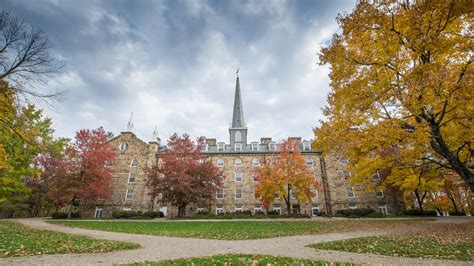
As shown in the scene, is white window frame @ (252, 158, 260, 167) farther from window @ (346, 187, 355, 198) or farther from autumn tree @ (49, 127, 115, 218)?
autumn tree @ (49, 127, 115, 218)

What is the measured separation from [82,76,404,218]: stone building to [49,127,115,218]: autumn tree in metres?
4.71

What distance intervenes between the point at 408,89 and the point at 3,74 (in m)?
14.9

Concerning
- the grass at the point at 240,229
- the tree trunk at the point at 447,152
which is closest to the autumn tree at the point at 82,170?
the grass at the point at 240,229

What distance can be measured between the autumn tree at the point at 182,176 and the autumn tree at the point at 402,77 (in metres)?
16.7

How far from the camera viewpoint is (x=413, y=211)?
2520cm

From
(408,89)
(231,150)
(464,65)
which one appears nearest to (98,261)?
(408,89)

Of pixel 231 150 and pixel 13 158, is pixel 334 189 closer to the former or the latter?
pixel 231 150

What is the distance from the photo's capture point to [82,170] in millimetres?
25516

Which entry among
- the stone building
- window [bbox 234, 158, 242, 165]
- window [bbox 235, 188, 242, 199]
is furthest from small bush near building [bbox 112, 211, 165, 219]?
window [bbox 234, 158, 242, 165]

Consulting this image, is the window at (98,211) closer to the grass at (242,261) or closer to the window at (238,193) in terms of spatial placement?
the window at (238,193)

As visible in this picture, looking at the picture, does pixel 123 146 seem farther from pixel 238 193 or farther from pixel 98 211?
pixel 238 193

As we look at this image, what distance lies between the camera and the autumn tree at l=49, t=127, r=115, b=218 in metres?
24.3

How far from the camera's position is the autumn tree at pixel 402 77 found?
6.41 m

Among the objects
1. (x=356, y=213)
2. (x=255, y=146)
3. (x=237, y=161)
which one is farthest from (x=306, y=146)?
(x=356, y=213)
